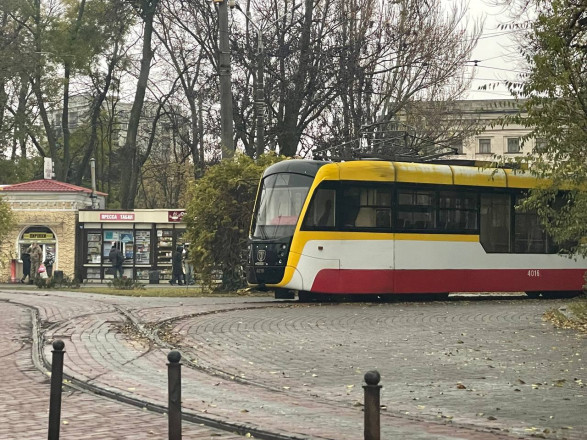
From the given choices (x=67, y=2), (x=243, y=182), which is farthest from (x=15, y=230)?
(x=243, y=182)

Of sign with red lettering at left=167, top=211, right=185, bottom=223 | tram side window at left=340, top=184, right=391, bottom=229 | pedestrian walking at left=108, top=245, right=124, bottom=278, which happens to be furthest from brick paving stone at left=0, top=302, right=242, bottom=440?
sign with red lettering at left=167, top=211, right=185, bottom=223

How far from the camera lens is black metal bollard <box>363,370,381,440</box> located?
563 cm

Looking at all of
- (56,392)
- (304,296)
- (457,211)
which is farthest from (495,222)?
(56,392)

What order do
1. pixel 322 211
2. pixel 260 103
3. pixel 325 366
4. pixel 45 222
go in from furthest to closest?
pixel 45 222 < pixel 260 103 < pixel 322 211 < pixel 325 366

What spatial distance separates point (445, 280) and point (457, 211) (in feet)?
5.56

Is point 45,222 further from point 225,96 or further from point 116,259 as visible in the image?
point 225,96

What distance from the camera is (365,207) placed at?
24.5 meters

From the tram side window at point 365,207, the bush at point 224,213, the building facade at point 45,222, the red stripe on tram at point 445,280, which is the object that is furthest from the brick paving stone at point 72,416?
the building facade at point 45,222

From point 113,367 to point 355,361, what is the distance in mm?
2891

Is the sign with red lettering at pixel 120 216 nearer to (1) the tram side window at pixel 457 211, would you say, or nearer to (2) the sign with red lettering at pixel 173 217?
(2) the sign with red lettering at pixel 173 217

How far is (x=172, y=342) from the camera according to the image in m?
15.0

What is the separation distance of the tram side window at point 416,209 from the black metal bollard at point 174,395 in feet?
60.7

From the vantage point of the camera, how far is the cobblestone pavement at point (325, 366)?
29.0ft

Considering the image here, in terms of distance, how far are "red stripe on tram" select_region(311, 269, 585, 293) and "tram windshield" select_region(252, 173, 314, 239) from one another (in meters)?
1.38
